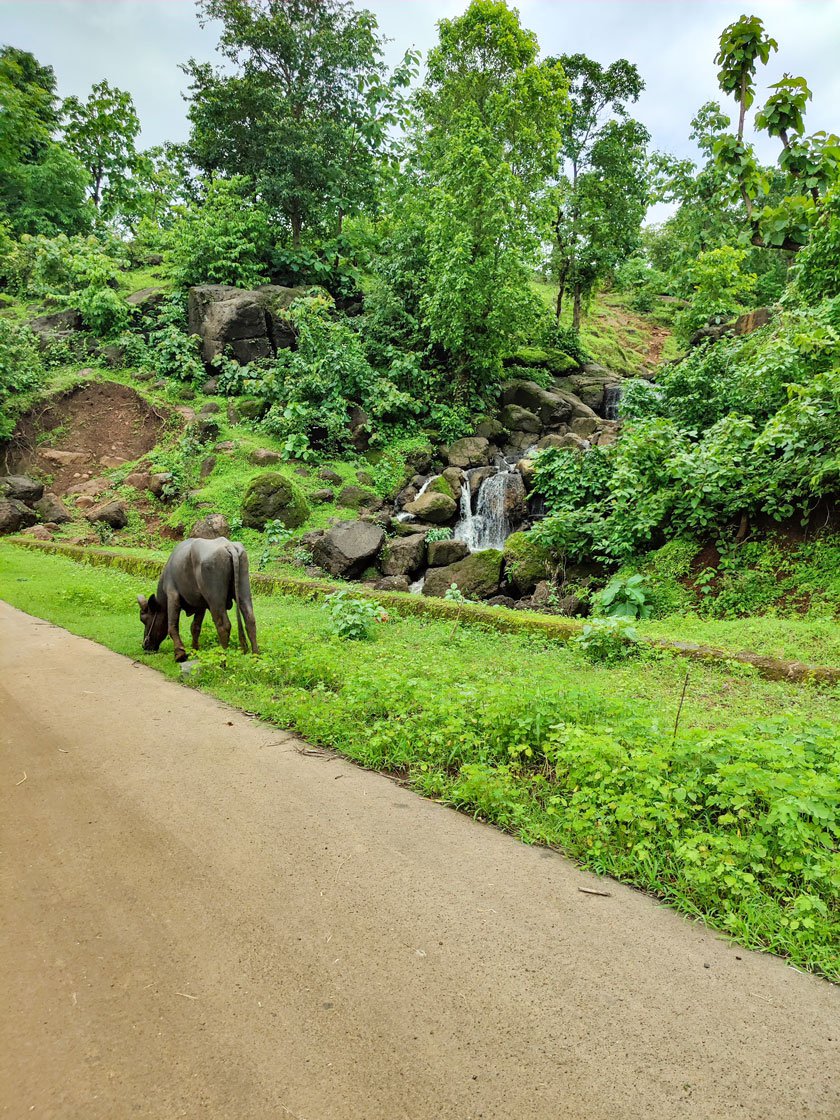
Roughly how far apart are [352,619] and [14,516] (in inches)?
486

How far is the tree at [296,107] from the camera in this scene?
19953 millimetres

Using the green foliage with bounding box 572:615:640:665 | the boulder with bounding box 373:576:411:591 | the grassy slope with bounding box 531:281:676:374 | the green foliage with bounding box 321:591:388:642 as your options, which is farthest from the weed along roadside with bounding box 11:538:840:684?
the grassy slope with bounding box 531:281:676:374

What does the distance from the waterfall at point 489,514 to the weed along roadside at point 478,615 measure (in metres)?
4.64

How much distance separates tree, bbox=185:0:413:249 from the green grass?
794 inches

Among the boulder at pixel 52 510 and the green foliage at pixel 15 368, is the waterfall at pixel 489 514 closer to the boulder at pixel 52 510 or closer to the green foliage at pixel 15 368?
the boulder at pixel 52 510

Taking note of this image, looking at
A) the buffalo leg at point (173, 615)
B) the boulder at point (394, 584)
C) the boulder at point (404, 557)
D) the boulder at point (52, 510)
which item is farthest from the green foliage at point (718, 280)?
the boulder at point (52, 510)

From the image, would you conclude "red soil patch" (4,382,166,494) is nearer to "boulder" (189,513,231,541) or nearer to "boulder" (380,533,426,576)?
"boulder" (189,513,231,541)

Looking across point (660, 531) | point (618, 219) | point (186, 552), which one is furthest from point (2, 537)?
point (618, 219)

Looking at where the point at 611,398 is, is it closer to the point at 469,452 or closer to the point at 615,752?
the point at 469,452

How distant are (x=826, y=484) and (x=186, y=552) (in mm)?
8124

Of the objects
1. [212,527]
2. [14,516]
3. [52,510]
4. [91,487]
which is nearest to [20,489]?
[52,510]

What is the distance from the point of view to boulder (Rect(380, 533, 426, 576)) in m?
12.0

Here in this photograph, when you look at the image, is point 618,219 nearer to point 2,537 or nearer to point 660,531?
point 660,531

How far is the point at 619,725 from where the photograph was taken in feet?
11.9
